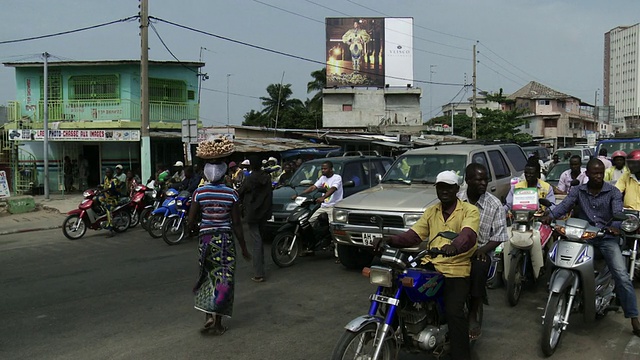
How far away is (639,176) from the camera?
5.75m

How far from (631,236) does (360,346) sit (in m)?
3.48

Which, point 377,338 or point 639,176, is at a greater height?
point 639,176

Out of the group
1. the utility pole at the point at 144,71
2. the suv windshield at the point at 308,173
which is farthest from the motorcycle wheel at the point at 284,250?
the utility pole at the point at 144,71

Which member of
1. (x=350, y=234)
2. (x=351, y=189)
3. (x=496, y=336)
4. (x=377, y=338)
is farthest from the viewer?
(x=351, y=189)

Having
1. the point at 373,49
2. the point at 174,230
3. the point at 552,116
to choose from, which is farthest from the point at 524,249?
the point at 552,116

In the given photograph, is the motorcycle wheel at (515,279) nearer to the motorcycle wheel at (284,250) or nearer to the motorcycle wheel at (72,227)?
the motorcycle wheel at (284,250)

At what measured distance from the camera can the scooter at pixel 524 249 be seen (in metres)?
5.79

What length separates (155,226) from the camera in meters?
11.3

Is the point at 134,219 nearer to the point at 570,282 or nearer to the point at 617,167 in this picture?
the point at 617,167

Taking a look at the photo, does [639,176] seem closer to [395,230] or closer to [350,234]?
[395,230]

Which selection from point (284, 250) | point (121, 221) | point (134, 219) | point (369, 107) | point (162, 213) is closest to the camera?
point (284, 250)

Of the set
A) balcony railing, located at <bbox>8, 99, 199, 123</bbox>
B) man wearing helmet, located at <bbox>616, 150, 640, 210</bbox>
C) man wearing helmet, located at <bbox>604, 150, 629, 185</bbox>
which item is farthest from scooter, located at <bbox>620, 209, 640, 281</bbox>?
balcony railing, located at <bbox>8, 99, 199, 123</bbox>

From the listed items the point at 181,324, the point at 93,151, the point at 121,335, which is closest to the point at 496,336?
the point at 181,324

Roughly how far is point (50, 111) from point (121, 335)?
20.4m
